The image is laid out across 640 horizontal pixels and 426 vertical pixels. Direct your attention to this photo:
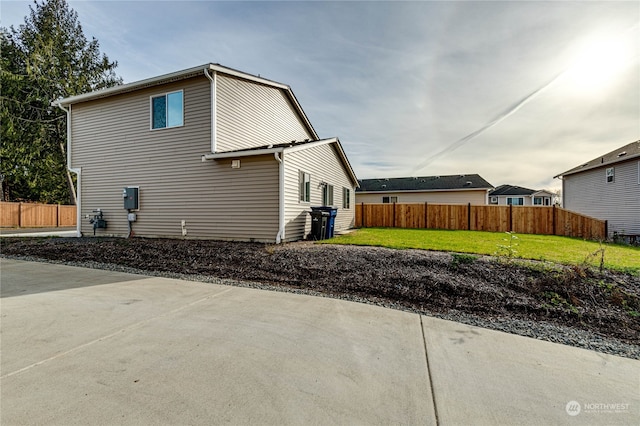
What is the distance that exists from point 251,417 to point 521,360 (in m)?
2.47

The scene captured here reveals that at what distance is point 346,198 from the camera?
50.9ft

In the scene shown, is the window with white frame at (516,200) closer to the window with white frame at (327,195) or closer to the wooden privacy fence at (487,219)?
the wooden privacy fence at (487,219)

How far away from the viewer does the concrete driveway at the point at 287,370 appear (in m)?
1.90

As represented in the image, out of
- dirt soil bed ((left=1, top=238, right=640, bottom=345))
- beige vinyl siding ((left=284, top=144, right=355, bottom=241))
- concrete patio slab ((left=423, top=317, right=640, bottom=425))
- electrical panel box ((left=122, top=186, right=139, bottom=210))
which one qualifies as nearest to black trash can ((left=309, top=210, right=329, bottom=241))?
beige vinyl siding ((left=284, top=144, right=355, bottom=241))

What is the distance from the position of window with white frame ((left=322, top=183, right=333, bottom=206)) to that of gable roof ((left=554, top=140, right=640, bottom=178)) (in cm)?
1397

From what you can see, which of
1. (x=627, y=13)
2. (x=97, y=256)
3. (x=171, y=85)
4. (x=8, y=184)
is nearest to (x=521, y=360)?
(x=627, y=13)

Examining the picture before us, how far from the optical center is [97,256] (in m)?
7.54

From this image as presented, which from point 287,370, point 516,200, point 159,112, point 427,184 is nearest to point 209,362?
point 287,370

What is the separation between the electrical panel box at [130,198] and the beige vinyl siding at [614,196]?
70.7ft

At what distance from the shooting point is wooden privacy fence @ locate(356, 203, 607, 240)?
13664mm

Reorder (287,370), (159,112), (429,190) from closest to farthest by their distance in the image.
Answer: (287,370) → (159,112) → (429,190)

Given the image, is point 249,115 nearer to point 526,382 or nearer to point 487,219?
point 526,382

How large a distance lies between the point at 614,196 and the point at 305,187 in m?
16.3

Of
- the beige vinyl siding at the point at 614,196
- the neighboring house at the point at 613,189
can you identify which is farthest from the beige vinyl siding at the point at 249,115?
the beige vinyl siding at the point at 614,196
